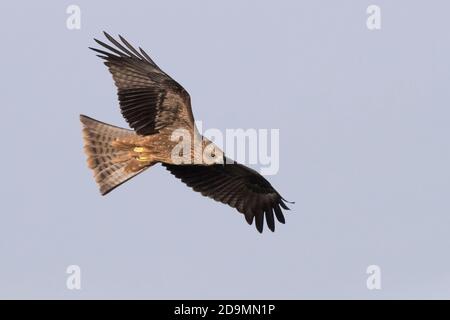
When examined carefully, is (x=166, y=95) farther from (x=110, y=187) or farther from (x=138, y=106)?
(x=110, y=187)

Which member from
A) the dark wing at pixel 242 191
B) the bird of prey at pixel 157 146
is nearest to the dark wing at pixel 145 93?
the bird of prey at pixel 157 146

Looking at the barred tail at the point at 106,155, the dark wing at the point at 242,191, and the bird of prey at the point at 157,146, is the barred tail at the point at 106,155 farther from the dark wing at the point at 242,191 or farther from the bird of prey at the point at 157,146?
the dark wing at the point at 242,191

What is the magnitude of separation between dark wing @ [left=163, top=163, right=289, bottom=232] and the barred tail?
3.74 feet

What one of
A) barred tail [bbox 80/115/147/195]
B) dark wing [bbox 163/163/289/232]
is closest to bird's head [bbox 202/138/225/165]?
barred tail [bbox 80/115/147/195]

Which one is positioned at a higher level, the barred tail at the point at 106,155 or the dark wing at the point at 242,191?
the barred tail at the point at 106,155

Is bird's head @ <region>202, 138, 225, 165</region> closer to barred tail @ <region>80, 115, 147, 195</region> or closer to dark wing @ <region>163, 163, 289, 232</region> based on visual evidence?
barred tail @ <region>80, 115, 147, 195</region>

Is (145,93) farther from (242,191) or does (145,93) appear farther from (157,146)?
(242,191)

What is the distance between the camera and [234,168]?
17.4 meters

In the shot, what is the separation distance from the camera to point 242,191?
1766cm

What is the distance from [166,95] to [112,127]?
1.17 m

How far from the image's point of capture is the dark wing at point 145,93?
16.3 meters

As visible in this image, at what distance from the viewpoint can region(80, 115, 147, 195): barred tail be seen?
55.4 feet
